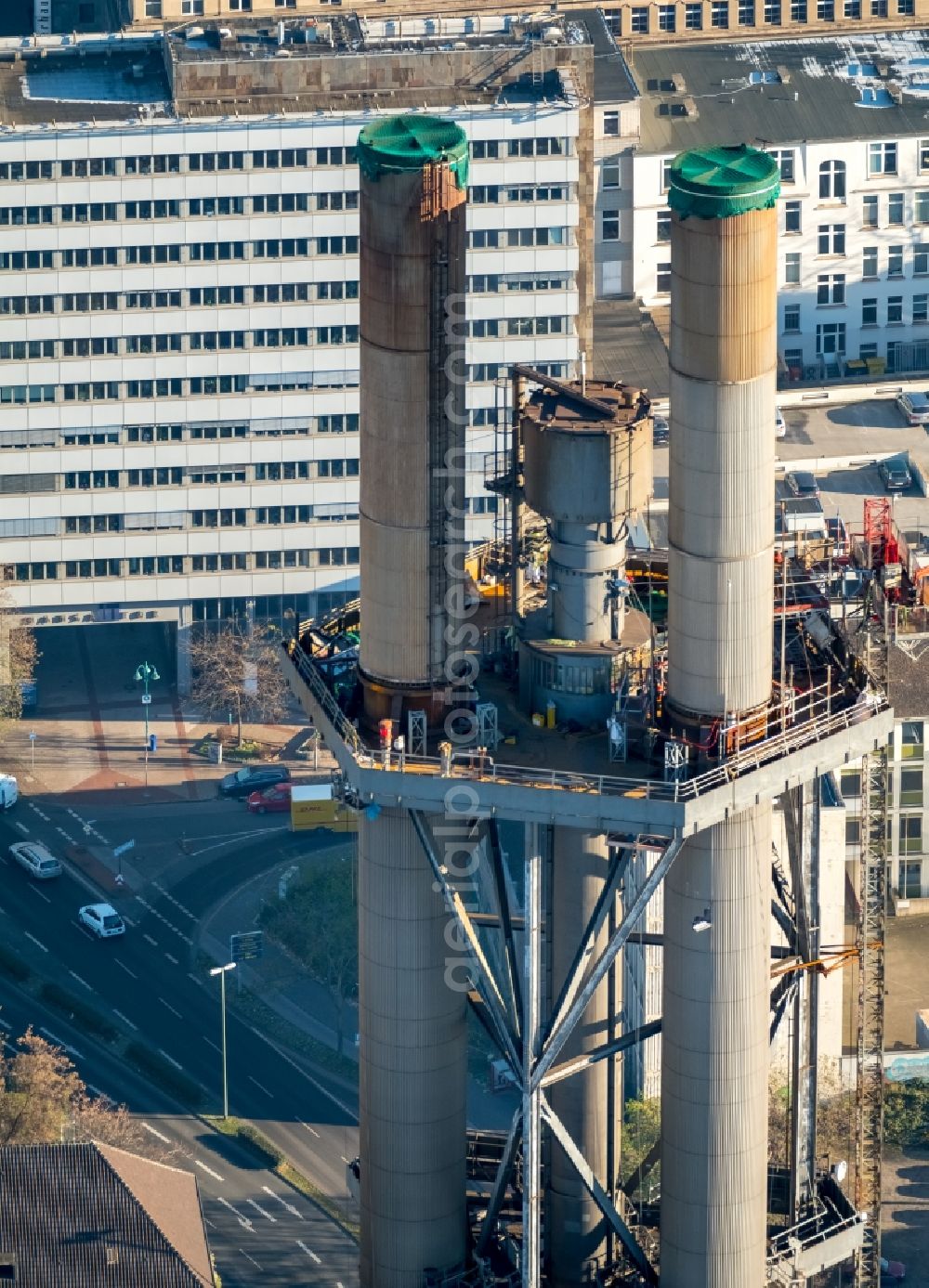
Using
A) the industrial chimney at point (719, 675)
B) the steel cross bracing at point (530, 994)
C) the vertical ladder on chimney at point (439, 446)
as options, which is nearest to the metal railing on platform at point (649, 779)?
the industrial chimney at point (719, 675)

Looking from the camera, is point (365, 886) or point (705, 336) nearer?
point (705, 336)

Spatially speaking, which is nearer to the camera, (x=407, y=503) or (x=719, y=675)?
(x=719, y=675)

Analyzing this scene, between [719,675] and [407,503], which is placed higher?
[407,503]

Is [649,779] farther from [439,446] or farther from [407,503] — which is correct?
[439,446]

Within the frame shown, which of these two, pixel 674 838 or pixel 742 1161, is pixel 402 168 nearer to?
pixel 674 838

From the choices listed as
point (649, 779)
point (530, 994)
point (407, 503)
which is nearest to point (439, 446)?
point (407, 503)

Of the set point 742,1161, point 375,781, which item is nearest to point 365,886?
point 375,781
